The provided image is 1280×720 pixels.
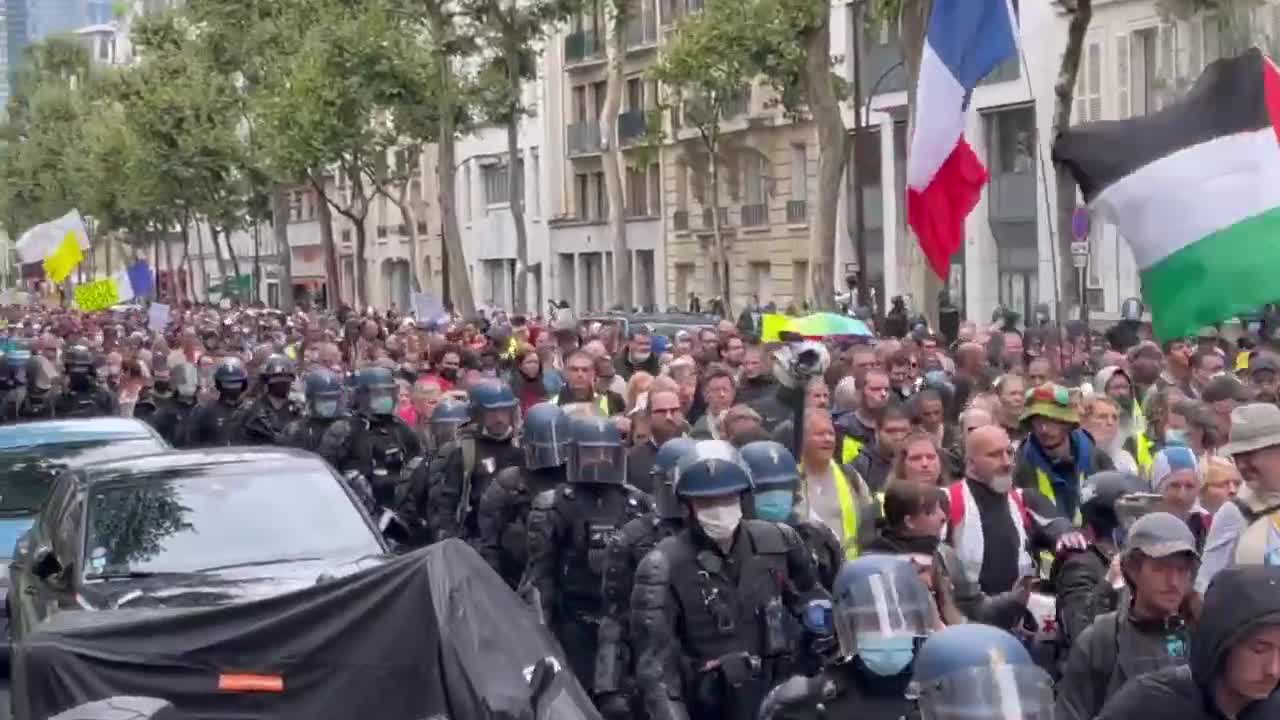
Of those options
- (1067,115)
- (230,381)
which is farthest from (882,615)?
(1067,115)

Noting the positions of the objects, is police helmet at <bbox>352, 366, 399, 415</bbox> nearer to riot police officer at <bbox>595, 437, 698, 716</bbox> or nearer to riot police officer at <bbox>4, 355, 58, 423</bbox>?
riot police officer at <bbox>4, 355, 58, 423</bbox>

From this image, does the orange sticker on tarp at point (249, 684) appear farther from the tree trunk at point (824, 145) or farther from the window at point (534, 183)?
the window at point (534, 183)

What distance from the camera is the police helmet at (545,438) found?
10.9 metres

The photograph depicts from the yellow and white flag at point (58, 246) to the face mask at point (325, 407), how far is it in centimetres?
3264

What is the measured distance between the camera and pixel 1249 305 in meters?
9.60

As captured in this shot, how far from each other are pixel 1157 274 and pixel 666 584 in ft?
10.2

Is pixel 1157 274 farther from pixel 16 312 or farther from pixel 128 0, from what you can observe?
pixel 128 0

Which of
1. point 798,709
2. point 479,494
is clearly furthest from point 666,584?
point 479,494

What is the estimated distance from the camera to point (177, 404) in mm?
18641

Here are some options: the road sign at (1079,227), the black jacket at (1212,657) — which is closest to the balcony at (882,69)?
the road sign at (1079,227)

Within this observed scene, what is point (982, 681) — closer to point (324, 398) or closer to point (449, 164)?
point (324, 398)

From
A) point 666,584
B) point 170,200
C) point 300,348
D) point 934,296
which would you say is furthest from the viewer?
point 170,200

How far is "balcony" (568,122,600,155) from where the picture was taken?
65.6m

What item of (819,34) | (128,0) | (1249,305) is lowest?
(1249,305)
